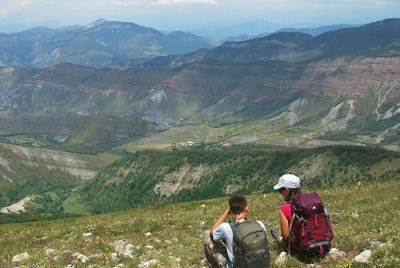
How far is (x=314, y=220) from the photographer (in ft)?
46.9

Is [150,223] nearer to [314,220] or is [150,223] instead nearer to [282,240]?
[282,240]

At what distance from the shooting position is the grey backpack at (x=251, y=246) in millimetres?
13047

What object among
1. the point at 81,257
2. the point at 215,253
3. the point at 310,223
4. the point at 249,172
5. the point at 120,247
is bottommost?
the point at 249,172

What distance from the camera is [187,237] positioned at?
2258cm

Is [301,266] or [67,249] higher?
[301,266]

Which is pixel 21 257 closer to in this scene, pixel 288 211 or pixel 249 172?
pixel 288 211

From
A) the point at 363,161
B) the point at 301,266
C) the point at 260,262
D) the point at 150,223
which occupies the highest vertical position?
the point at 260,262

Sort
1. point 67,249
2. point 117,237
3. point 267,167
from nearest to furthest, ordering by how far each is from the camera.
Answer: point 67,249
point 117,237
point 267,167

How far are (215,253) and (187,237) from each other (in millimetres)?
8212

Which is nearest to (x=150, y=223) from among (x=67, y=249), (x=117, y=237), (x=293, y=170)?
(x=117, y=237)

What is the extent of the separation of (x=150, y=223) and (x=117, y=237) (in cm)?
292

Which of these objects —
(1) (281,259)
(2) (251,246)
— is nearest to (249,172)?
(1) (281,259)

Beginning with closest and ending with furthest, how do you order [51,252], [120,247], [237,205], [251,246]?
[251,246], [237,205], [120,247], [51,252]

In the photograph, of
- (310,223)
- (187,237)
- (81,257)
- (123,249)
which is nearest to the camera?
(310,223)
